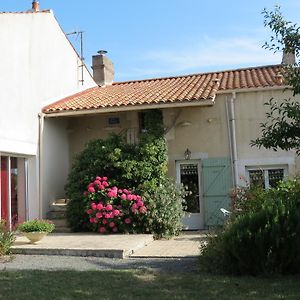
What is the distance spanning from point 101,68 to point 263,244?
48.2ft

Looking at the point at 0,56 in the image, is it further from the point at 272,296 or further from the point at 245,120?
the point at 272,296

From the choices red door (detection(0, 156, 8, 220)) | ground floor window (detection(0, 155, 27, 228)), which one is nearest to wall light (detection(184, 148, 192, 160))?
ground floor window (detection(0, 155, 27, 228))

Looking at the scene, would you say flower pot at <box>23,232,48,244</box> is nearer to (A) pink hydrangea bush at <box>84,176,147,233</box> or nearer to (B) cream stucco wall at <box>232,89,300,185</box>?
(A) pink hydrangea bush at <box>84,176,147,233</box>

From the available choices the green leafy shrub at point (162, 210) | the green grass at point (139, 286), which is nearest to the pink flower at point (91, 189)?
the green leafy shrub at point (162, 210)

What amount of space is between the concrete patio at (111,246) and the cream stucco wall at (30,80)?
261cm

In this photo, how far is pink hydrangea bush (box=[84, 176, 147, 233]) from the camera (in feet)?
43.7

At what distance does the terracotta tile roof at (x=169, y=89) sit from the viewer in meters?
15.2

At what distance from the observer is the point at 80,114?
15648 millimetres

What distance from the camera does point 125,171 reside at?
14.0 m

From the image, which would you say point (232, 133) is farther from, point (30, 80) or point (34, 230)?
point (34, 230)

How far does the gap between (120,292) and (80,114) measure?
9.76 meters

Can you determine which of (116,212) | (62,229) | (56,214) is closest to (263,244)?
(116,212)

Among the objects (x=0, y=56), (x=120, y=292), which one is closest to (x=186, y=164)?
(x=0, y=56)

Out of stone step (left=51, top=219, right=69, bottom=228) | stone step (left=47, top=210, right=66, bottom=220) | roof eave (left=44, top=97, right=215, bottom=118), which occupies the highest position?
roof eave (left=44, top=97, right=215, bottom=118)
